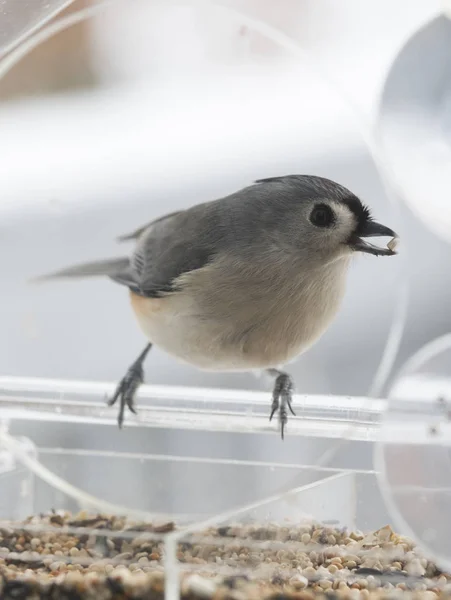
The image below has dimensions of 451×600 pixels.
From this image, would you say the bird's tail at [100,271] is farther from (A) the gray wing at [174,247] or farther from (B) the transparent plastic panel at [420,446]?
(B) the transparent plastic panel at [420,446]

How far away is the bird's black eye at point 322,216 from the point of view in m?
1.05

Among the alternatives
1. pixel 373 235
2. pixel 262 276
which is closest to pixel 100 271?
pixel 262 276

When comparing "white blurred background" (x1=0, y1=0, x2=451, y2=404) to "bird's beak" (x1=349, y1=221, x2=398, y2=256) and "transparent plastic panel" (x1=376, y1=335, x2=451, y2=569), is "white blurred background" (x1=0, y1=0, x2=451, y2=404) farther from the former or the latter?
"transparent plastic panel" (x1=376, y1=335, x2=451, y2=569)

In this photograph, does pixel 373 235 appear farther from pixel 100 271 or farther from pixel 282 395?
pixel 100 271

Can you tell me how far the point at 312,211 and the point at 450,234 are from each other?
0.18 m

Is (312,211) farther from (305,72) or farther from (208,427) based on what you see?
(208,427)

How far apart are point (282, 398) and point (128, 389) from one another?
0.25 m

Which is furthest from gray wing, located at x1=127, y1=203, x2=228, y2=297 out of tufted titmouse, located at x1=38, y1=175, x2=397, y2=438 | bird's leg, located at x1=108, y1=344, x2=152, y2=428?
bird's leg, located at x1=108, y1=344, x2=152, y2=428

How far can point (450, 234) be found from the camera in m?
1.06

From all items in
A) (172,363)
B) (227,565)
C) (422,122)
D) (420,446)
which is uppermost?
(422,122)

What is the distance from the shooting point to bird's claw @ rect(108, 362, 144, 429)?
125 cm

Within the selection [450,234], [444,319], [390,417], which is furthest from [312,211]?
[444,319]

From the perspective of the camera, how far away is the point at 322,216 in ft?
3.49

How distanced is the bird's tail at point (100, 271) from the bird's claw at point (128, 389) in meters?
0.15
